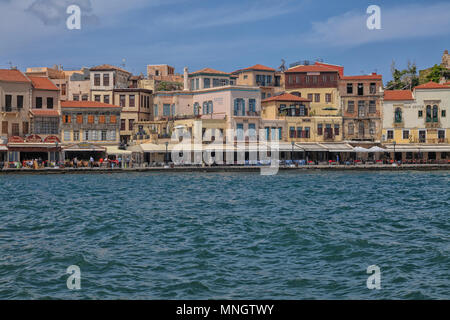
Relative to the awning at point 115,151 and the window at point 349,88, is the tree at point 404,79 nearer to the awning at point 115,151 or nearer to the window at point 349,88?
the window at point 349,88

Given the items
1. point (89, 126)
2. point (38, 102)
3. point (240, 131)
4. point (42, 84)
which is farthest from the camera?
point (240, 131)

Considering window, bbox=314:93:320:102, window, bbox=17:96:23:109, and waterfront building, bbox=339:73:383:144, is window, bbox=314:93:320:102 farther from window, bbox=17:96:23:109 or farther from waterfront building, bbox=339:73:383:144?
window, bbox=17:96:23:109

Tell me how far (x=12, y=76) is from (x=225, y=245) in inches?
1867

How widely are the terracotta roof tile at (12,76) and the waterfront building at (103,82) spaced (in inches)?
396

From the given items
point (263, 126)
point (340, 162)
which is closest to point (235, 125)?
point (263, 126)

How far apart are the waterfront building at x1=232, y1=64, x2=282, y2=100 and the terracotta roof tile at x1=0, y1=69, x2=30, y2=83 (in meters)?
27.5

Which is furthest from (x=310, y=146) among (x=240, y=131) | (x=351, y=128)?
(x=351, y=128)

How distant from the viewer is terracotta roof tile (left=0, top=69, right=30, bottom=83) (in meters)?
56.1

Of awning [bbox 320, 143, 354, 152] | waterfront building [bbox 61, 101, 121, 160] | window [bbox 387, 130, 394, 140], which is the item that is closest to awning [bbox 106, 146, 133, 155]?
waterfront building [bbox 61, 101, 121, 160]

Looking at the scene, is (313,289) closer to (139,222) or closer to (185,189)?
(139,222)

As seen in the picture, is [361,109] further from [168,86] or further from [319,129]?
[168,86]

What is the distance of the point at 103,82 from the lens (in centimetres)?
Result: 6656

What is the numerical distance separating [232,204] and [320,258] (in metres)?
13.3

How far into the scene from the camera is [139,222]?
2077cm
